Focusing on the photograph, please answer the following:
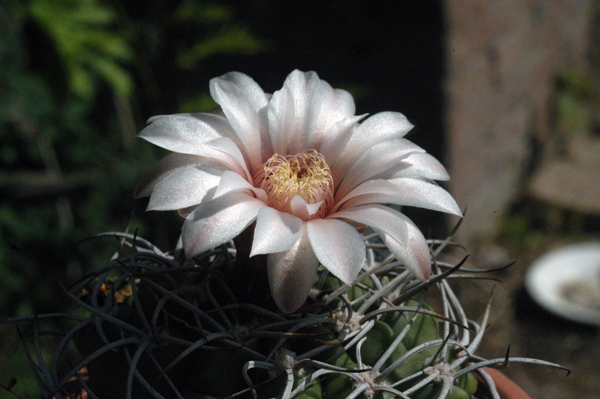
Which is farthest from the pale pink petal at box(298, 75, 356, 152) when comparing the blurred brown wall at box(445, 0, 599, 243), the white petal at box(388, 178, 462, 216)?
the blurred brown wall at box(445, 0, 599, 243)

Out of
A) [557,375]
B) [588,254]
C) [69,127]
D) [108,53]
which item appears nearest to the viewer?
[108,53]

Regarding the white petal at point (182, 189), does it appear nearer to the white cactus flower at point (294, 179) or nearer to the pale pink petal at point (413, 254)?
the white cactus flower at point (294, 179)

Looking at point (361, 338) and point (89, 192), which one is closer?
point (361, 338)

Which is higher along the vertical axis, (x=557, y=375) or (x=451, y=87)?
(x=451, y=87)

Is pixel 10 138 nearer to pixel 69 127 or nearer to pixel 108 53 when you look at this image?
pixel 69 127

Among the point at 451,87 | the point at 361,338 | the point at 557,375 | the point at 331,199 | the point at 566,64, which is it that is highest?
the point at 331,199

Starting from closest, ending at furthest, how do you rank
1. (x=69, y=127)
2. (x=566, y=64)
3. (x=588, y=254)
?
(x=69, y=127)
(x=588, y=254)
(x=566, y=64)

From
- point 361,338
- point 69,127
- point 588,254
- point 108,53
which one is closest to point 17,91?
point 69,127
